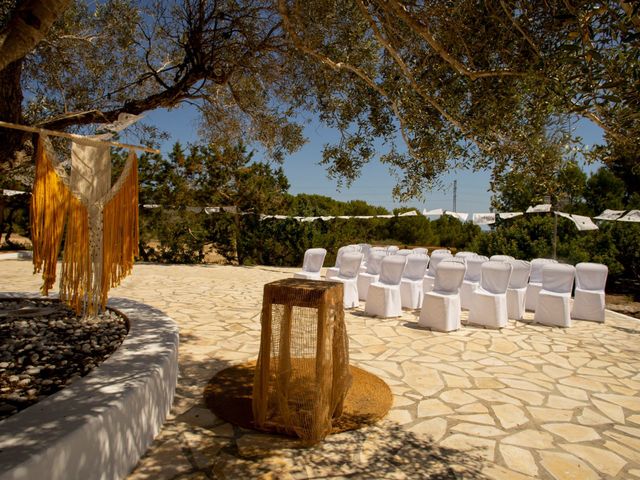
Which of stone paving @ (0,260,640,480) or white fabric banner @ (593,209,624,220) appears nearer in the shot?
stone paving @ (0,260,640,480)

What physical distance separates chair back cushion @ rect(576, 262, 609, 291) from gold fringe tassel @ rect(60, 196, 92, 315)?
7.10 metres

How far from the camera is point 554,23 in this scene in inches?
113

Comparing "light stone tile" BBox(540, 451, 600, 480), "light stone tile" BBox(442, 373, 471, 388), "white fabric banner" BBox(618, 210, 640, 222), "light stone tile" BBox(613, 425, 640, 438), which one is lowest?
"light stone tile" BBox(540, 451, 600, 480)

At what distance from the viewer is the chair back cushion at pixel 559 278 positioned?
6.71 m

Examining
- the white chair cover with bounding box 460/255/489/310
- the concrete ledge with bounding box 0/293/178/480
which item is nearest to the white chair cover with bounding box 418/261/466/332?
the white chair cover with bounding box 460/255/489/310

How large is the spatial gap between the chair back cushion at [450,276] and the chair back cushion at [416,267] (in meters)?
1.26

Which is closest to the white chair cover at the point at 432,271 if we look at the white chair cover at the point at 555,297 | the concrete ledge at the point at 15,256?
Answer: the white chair cover at the point at 555,297

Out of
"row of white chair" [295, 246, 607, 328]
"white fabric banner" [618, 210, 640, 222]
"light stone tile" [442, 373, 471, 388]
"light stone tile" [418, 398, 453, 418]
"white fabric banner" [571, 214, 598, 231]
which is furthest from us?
"white fabric banner" [571, 214, 598, 231]

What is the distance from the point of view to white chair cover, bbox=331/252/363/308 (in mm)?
7371

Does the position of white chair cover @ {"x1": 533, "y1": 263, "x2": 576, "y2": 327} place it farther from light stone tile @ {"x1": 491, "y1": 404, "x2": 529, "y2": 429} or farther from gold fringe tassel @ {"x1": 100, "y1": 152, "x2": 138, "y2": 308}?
gold fringe tassel @ {"x1": 100, "y1": 152, "x2": 138, "y2": 308}

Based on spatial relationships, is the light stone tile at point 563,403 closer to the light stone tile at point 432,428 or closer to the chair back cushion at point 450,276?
the light stone tile at point 432,428

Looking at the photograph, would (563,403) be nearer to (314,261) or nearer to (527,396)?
(527,396)

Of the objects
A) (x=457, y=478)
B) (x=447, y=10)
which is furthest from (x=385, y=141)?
(x=457, y=478)

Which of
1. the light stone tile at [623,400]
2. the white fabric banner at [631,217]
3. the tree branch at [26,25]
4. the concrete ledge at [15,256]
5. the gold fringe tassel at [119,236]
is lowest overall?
the light stone tile at [623,400]
